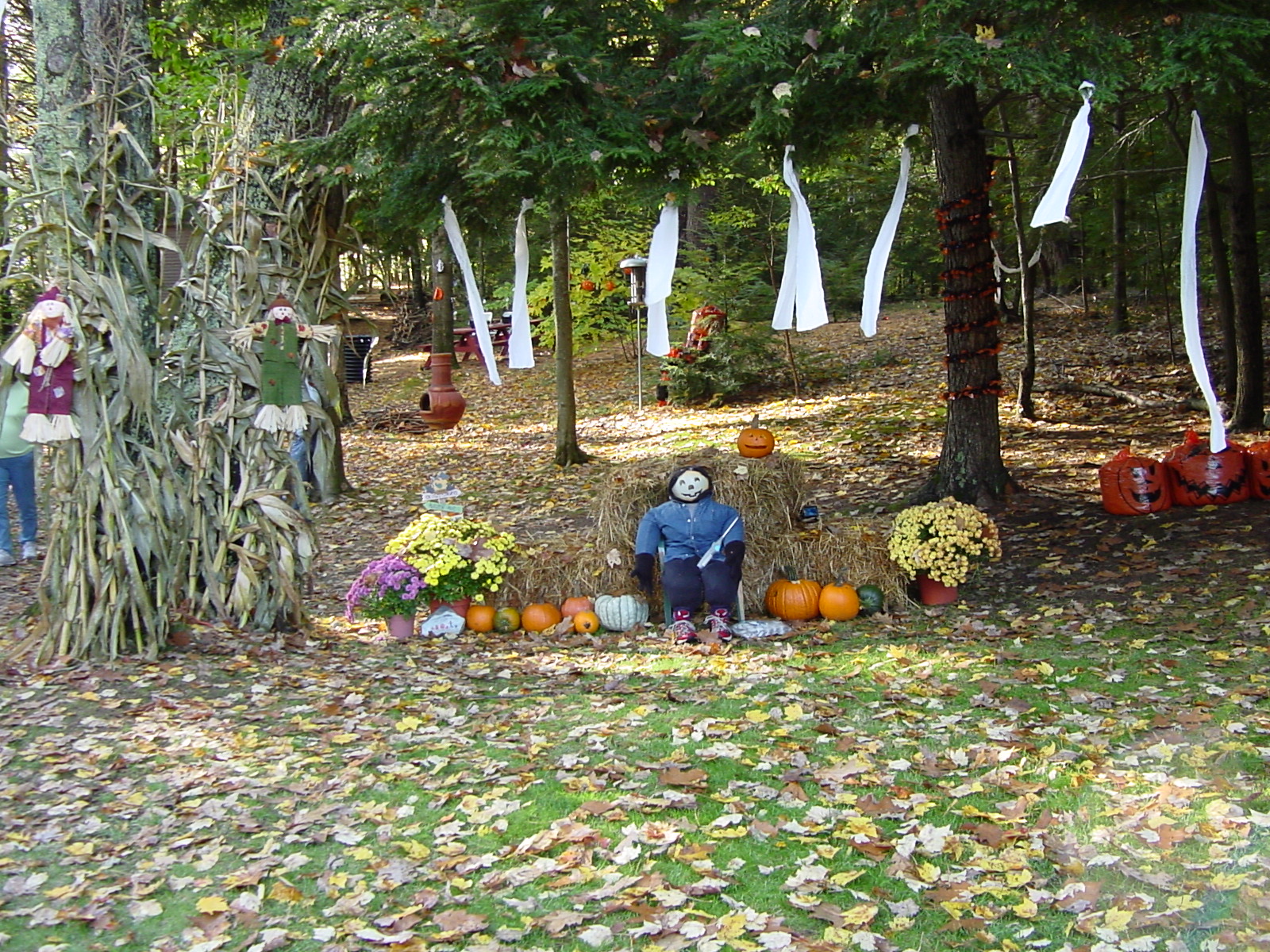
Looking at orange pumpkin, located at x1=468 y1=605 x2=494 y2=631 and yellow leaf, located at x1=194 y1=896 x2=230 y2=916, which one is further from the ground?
orange pumpkin, located at x1=468 y1=605 x2=494 y2=631

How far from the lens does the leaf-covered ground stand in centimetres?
369

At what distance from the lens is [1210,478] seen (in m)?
8.41

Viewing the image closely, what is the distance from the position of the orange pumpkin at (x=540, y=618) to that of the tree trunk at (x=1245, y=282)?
757 cm

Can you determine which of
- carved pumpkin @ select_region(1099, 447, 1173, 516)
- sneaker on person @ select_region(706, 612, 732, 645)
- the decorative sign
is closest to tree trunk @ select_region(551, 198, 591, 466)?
the decorative sign

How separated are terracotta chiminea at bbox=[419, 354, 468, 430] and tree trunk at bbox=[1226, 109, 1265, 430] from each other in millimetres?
9757

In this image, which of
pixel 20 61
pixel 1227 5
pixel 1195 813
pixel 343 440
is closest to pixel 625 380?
pixel 343 440

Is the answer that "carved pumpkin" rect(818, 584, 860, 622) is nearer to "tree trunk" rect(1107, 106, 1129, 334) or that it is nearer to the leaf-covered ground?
the leaf-covered ground

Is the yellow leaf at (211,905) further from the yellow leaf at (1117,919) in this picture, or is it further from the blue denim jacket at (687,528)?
the blue denim jacket at (687,528)

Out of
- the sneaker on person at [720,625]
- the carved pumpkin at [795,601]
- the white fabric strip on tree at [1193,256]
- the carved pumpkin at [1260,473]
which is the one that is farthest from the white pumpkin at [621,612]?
the carved pumpkin at [1260,473]

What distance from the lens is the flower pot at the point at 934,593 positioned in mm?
7465

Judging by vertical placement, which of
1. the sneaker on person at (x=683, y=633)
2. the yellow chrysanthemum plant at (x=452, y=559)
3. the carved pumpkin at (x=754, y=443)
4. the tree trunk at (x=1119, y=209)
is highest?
the tree trunk at (x=1119, y=209)

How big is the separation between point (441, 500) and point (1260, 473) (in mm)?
6088

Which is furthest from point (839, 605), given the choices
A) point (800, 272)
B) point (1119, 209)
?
point (1119, 209)

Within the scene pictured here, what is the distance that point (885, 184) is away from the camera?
54.3 ft
